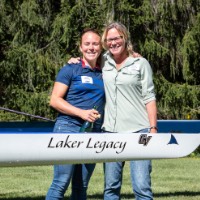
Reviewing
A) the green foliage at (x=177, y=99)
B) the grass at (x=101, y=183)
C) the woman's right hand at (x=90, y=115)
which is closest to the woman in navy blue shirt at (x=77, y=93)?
the woman's right hand at (x=90, y=115)

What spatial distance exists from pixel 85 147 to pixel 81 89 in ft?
1.49

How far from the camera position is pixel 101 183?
418 inches

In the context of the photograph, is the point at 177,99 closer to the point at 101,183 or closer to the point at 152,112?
the point at 101,183

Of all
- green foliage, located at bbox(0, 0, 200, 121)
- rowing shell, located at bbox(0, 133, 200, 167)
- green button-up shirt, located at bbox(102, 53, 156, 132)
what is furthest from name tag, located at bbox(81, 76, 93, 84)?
green foliage, located at bbox(0, 0, 200, 121)

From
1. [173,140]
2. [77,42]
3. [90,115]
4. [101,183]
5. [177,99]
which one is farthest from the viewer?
[177,99]

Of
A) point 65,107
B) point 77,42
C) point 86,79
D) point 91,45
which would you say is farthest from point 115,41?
point 77,42

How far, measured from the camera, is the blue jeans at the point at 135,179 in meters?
5.96

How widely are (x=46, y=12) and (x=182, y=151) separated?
13.5 meters

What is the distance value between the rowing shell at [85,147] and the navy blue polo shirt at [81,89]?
252 millimetres

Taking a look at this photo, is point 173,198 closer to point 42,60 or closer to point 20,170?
point 20,170

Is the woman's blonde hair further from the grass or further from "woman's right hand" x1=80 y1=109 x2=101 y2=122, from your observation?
the grass

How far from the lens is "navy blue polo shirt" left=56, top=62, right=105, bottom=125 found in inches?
240

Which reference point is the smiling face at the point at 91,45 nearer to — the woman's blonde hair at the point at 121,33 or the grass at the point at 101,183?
the woman's blonde hair at the point at 121,33

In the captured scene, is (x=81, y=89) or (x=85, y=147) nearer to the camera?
(x=85, y=147)
